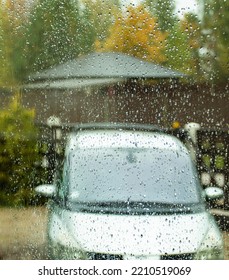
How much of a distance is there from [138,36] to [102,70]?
211 mm

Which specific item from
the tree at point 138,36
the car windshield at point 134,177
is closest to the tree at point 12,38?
the tree at point 138,36

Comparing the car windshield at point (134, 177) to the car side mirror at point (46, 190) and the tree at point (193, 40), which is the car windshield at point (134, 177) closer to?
the car side mirror at point (46, 190)

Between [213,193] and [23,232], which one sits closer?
[213,193]

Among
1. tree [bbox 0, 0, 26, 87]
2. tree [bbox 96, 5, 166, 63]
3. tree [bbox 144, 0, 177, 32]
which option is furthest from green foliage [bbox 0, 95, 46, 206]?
tree [bbox 144, 0, 177, 32]

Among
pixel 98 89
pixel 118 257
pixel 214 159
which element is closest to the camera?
pixel 118 257

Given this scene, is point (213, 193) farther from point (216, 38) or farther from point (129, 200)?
point (216, 38)

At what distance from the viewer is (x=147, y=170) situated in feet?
8.18

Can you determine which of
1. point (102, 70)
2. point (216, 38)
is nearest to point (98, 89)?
point (102, 70)

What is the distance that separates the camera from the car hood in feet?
7.93

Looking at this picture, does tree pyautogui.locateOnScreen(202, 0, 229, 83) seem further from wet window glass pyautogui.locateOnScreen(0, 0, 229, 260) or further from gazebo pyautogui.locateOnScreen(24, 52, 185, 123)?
gazebo pyautogui.locateOnScreen(24, 52, 185, 123)

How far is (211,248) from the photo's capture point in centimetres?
242
